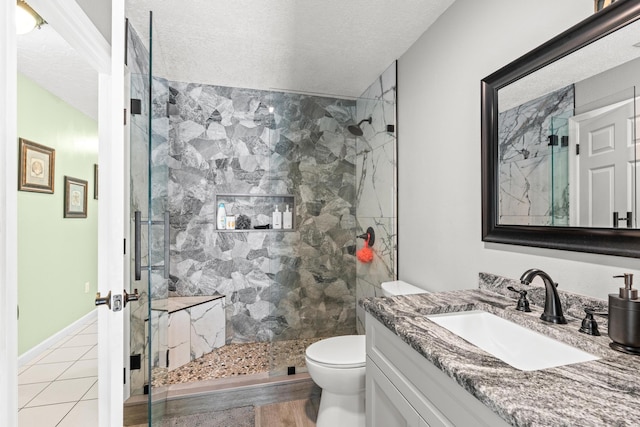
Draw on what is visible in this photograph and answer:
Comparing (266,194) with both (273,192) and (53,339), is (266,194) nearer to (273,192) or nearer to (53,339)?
(273,192)

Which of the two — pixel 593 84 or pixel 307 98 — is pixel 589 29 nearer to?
pixel 593 84

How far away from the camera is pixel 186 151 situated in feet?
9.77

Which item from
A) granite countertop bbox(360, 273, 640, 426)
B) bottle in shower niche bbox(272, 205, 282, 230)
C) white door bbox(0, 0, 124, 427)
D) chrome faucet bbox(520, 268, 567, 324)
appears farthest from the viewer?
bottle in shower niche bbox(272, 205, 282, 230)

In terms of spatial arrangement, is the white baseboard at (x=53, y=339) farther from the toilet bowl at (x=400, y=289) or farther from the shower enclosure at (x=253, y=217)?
the toilet bowl at (x=400, y=289)

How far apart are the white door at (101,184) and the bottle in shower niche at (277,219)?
4.68 ft

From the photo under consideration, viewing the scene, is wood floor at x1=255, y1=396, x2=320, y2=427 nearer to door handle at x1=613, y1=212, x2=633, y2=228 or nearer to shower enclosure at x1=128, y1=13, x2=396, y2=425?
shower enclosure at x1=128, y1=13, x2=396, y2=425

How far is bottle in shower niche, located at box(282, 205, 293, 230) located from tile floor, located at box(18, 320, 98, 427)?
180 centimetres

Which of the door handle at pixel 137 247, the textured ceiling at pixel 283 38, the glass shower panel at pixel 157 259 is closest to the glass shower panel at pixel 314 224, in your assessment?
the textured ceiling at pixel 283 38

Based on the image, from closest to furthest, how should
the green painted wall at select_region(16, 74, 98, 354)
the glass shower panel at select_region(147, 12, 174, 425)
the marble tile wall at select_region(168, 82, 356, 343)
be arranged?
the glass shower panel at select_region(147, 12, 174, 425)
the marble tile wall at select_region(168, 82, 356, 343)
the green painted wall at select_region(16, 74, 98, 354)

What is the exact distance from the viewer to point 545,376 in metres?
0.74

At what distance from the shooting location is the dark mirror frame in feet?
3.17

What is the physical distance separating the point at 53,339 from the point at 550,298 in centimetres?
411

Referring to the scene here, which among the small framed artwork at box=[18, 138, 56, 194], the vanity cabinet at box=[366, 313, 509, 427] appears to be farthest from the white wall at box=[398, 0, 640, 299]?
the small framed artwork at box=[18, 138, 56, 194]

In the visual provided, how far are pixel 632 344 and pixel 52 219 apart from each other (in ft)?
13.6
